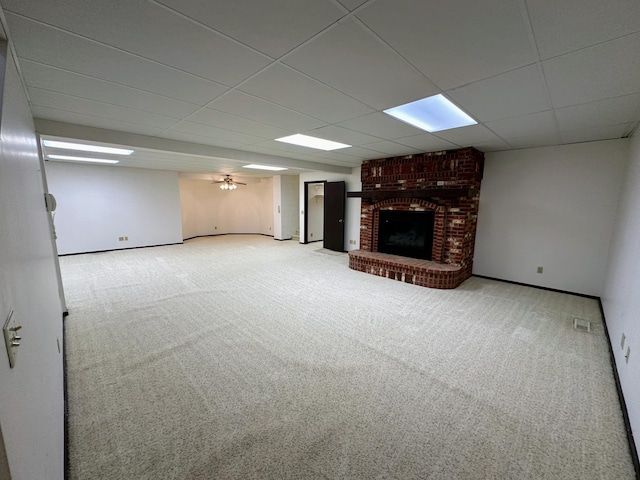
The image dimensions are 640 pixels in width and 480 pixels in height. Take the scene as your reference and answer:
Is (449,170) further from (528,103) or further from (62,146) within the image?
(62,146)

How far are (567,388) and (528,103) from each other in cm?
240

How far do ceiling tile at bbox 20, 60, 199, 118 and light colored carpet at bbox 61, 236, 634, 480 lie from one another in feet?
7.64

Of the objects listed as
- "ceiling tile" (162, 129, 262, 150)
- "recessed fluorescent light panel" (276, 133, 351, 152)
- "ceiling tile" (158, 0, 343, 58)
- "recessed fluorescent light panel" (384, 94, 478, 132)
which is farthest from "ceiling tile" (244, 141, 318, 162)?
"ceiling tile" (158, 0, 343, 58)

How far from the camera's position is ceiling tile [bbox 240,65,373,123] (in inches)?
73.5

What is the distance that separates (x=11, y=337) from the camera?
0.84 metres

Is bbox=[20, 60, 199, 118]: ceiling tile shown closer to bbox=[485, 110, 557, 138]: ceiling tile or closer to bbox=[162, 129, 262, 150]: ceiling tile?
bbox=[162, 129, 262, 150]: ceiling tile

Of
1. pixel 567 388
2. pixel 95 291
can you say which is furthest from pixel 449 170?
pixel 95 291

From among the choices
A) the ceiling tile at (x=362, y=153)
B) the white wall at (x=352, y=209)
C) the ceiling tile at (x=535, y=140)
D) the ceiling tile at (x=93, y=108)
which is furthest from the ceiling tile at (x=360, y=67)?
the white wall at (x=352, y=209)

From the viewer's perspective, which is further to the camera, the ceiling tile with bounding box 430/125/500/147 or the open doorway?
the open doorway

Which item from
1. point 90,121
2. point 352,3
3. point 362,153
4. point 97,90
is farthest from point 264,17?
point 362,153

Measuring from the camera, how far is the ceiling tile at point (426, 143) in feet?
11.6

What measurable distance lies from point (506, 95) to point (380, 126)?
1209mm

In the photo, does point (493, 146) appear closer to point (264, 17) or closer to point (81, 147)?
point (264, 17)

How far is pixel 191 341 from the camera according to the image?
9.03ft
